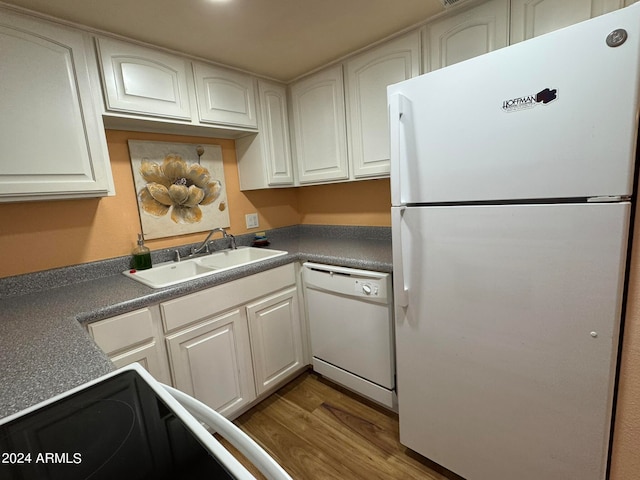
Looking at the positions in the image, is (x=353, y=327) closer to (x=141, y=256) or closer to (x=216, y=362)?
(x=216, y=362)

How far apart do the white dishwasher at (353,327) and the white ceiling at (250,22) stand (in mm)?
1252

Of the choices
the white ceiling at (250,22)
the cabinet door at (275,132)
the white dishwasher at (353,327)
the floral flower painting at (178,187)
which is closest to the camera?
the white ceiling at (250,22)

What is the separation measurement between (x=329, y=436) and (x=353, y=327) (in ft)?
1.88

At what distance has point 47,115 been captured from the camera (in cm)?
128

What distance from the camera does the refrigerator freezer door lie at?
0.80m

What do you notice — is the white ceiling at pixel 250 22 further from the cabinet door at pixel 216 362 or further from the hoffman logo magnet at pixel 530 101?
the cabinet door at pixel 216 362

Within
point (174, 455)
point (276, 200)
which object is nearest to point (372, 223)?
point (276, 200)

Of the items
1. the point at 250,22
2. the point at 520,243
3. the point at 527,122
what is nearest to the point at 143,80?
the point at 250,22

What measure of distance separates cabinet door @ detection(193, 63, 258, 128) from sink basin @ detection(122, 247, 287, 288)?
845mm

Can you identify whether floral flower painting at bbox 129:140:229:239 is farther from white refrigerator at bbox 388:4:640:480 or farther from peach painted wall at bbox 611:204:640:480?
peach painted wall at bbox 611:204:640:480

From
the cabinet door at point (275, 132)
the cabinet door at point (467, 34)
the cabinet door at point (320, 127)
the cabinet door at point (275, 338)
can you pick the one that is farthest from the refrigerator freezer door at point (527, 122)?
the cabinet door at point (275, 132)

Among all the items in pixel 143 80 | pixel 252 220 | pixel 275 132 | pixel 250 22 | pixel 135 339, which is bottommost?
pixel 135 339

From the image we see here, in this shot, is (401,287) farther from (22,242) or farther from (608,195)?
(22,242)

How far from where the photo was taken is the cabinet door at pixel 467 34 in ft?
4.50
